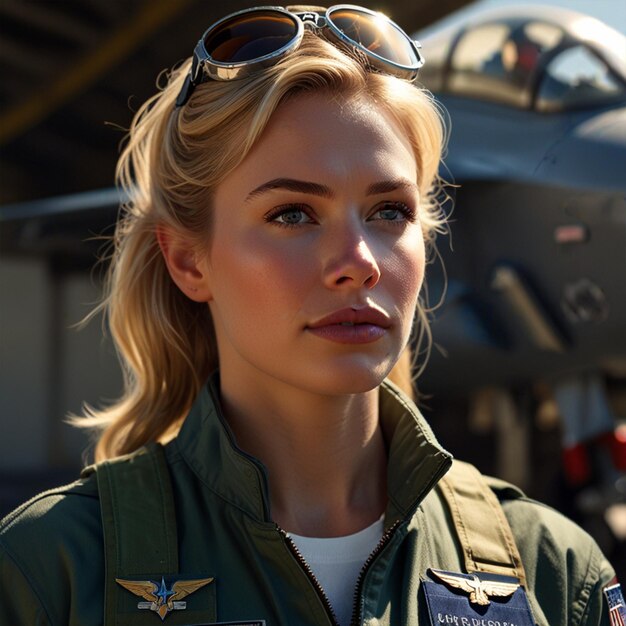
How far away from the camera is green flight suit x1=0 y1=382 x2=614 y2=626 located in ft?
4.72

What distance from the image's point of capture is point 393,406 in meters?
1.85

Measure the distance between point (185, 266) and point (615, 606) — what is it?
40.7 inches

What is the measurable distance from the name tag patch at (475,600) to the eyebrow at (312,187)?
668 millimetres

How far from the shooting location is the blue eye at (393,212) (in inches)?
66.4

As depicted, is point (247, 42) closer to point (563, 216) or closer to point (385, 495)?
point (385, 495)

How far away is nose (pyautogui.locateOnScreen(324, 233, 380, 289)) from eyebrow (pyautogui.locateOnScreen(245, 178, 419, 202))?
0.29 feet

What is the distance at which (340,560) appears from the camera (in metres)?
1.63

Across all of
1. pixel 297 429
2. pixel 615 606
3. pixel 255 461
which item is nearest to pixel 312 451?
pixel 297 429

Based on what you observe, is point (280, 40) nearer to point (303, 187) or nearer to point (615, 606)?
point (303, 187)

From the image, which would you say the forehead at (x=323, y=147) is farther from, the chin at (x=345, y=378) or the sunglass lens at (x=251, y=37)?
the chin at (x=345, y=378)

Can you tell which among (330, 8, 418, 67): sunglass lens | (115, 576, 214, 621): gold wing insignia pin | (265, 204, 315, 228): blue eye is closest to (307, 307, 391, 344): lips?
(265, 204, 315, 228): blue eye

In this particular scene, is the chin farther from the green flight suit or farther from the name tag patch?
the name tag patch

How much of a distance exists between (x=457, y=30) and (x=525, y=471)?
3.24 meters

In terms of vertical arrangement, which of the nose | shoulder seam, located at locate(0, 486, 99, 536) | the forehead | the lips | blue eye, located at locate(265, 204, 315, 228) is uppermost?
the forehead
